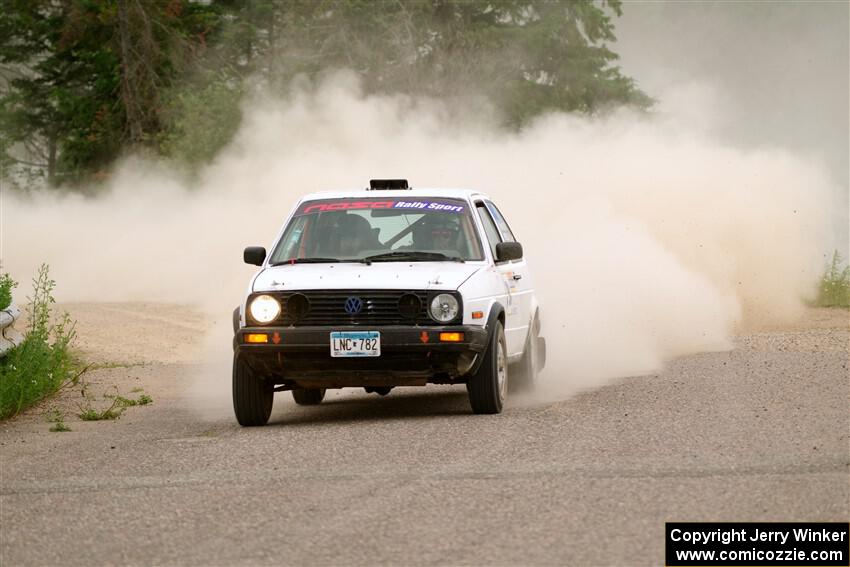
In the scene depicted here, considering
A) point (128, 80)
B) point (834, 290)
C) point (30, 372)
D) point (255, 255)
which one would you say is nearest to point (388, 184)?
point (255, 255)

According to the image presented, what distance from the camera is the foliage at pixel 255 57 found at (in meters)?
47.2

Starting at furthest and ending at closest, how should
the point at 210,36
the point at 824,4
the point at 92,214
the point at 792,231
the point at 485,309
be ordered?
the point at 824,4
the point at 210,36
the point at 92,214
the point at 792,231
the point at 485,309

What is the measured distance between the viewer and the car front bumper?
10.9 meters

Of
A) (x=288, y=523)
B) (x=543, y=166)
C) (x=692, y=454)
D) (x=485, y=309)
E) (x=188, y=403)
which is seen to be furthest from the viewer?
(x=543, y=166)

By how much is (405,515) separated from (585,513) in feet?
2.77

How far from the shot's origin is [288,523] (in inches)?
287

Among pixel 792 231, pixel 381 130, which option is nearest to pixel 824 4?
pixel 381 130

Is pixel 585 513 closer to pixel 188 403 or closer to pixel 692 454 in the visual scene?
pixel 692 454

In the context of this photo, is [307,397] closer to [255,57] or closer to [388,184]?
[388,184]

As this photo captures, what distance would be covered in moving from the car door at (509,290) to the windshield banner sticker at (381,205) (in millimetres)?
341

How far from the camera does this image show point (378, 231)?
12.2 meters

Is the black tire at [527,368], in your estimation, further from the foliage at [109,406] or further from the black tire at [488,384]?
the foliage at [109,406]

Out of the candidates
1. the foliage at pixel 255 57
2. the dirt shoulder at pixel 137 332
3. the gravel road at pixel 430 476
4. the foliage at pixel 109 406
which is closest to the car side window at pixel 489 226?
the gravel road at pixel 430 476

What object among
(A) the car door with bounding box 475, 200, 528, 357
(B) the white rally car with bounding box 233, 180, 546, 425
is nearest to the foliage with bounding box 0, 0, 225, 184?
(A) the car door with bounding box 475, 200, 528, 357
